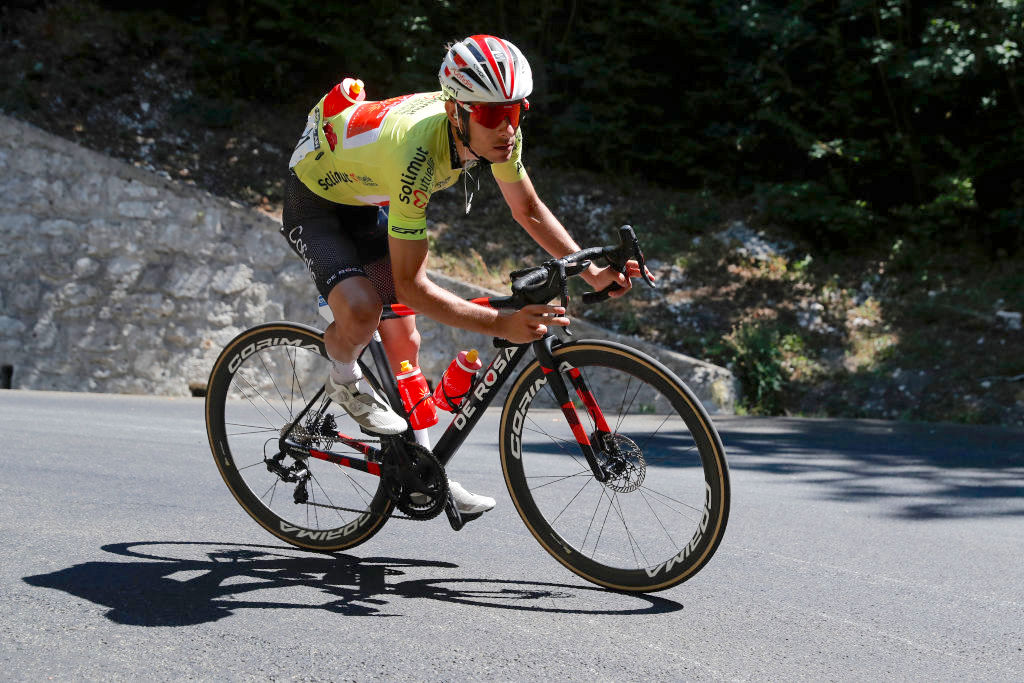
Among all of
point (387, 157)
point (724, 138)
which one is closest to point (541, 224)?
point (387, 157)

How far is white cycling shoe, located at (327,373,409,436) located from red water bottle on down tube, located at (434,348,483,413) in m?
0.18

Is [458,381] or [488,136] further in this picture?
[458,381]

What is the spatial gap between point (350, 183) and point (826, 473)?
4015mm

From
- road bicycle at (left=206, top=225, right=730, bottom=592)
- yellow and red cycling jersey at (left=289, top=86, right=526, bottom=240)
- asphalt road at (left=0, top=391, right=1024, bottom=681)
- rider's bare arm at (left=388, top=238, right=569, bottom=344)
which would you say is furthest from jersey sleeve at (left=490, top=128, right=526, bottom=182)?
asphalt road at (left=0, top=391, right=1024, bottom=681)

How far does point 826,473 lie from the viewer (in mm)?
6633

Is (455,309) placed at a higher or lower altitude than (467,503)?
higher

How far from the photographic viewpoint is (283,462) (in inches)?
177

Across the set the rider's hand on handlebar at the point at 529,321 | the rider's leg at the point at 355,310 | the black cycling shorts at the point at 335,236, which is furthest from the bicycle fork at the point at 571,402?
the black cycling shorts at the point at 335,236

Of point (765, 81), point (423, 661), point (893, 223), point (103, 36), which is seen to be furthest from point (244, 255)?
point (423, 661)

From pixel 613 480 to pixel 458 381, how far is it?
2.31ft

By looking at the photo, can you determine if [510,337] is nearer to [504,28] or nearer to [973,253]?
[973,253]

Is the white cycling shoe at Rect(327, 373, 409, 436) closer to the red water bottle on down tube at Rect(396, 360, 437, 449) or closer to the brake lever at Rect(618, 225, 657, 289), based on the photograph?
the red water bottle on down tube at Rect(396, 360, 437, 449)

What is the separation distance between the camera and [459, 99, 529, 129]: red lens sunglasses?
11.4ft

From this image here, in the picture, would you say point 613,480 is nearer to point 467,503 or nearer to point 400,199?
point 467,503
